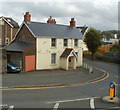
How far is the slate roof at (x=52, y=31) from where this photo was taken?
28406 millimetres

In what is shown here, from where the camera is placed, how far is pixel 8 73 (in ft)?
75.4

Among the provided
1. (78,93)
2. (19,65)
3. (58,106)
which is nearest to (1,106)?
(58,106)

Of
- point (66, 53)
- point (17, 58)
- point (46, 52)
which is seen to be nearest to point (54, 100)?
point (17, 58)

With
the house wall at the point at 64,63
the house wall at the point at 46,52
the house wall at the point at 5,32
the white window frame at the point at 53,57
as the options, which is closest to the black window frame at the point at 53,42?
the house wall at the point at 46,52

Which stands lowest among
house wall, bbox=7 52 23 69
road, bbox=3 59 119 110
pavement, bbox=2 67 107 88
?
road, bbox=3 59 119 110

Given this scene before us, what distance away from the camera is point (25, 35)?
95.9ft

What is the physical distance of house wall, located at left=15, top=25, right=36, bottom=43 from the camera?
2799cm

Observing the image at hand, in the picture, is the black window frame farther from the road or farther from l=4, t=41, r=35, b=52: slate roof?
the road

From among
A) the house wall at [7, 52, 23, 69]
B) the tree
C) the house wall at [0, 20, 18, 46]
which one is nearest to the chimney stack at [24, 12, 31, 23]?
the house wall at [7, 52, 23, 69]

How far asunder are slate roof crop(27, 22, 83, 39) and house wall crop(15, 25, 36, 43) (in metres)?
0.76

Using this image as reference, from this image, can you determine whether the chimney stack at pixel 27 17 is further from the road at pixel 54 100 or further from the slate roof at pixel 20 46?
the road at pixel 54 100

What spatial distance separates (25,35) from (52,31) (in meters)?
4.63

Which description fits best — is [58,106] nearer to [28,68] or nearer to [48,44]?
[28,68]

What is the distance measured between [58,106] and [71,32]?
77.0ft
